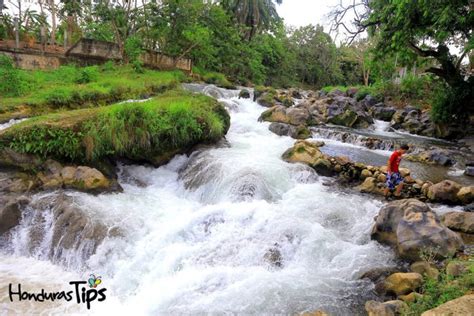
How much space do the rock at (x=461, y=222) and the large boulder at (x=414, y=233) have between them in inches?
28.4

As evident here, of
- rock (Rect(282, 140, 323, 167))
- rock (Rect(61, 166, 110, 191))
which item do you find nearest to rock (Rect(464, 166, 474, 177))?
rock (Rect(282, 140, 323, 167))

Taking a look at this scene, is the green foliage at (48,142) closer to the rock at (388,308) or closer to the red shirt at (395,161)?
the rock at (388,308)

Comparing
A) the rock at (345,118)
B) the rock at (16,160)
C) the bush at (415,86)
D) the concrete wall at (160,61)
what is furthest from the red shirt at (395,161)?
the concrete wall at (160,61)

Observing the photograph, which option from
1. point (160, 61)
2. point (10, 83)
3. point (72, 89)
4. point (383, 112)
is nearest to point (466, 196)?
point (383, 112)

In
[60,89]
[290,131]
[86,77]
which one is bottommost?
[290,131]

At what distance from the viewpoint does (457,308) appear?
326 cm

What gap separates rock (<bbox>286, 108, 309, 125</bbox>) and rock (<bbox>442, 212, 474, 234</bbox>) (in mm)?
9973

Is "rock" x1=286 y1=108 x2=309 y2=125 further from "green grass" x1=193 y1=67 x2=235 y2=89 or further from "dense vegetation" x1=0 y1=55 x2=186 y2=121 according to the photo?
"green grass" x1=193 y1=67 x2=235 y2=89

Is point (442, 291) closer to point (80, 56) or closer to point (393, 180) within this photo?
point (393, 180)

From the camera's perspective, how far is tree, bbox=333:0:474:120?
10.1m

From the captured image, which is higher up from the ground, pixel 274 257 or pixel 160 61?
pixel 160 61

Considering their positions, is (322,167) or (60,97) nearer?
(322,167)

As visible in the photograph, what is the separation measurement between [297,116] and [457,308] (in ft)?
44.6

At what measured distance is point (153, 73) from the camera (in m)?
22.5
